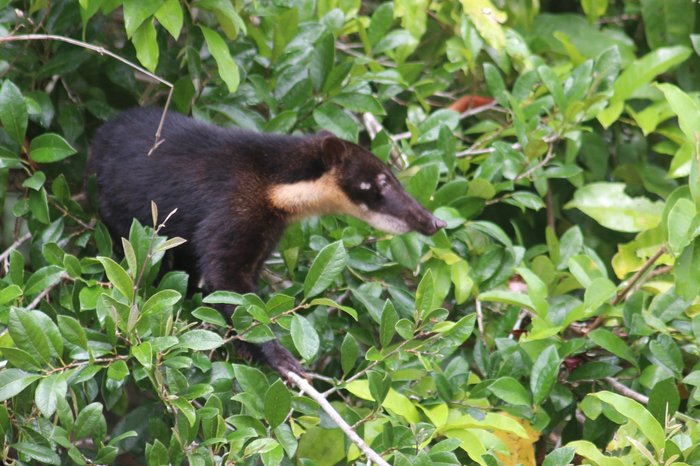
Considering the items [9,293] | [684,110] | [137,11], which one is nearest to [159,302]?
[9,293]

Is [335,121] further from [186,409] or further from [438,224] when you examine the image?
[186,409]

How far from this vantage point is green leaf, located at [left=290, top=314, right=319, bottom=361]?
303 cm

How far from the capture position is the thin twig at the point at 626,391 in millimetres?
3582

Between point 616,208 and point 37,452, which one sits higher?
point 37,452

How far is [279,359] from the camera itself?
137 inches

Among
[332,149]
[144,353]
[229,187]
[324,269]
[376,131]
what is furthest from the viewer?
[376,131]

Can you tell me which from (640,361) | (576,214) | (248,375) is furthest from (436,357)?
(576,214)

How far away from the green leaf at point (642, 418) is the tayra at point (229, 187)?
3.17 feet

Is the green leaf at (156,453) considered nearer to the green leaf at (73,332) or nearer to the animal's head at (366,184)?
the green leaf at (73,332)

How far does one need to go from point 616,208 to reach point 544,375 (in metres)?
1.12

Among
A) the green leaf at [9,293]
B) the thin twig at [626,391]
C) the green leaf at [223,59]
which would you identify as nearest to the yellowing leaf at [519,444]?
the thin twig at [626,391]

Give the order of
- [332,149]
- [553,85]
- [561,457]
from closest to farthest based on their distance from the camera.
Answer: [561,457], [332,149], [553,85]

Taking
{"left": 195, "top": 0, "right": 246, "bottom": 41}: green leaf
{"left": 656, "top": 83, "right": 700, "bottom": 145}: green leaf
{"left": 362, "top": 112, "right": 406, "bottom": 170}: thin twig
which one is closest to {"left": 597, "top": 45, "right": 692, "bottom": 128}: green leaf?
{"left": 362, "top": 112, "right": 406, "bottom": 170}: thin twig

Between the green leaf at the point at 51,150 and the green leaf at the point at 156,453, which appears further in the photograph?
the green leaf at the point at 51,150
